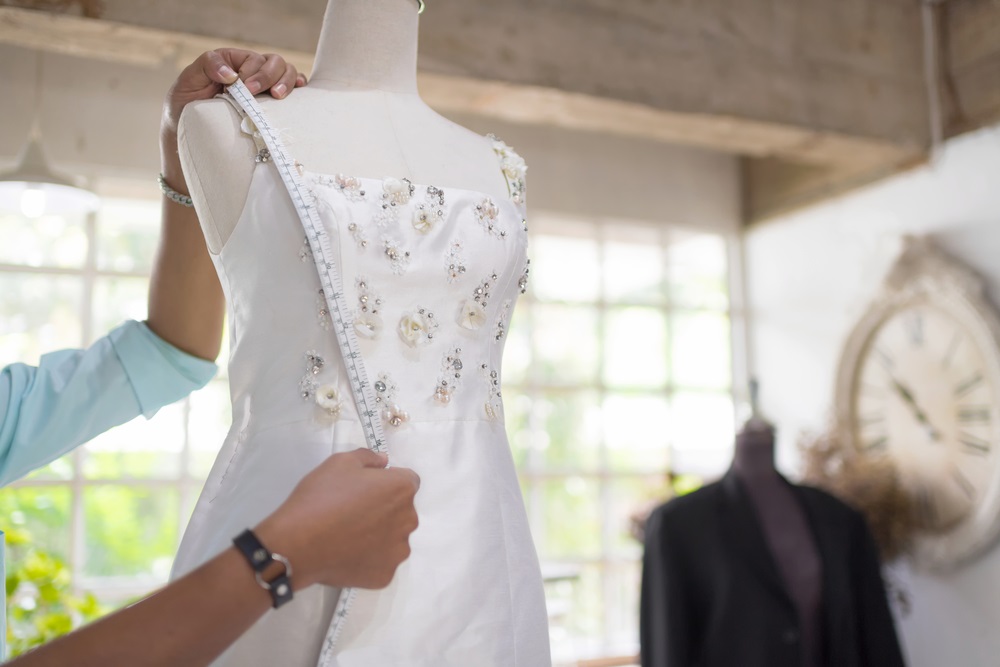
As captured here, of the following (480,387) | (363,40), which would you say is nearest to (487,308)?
(480,387)

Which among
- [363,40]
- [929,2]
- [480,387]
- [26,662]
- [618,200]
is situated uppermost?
[929,2]

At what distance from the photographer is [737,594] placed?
224 centimetres

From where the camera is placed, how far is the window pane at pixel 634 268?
4.80 m

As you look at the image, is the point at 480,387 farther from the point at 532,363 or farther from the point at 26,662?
the point at 532,363

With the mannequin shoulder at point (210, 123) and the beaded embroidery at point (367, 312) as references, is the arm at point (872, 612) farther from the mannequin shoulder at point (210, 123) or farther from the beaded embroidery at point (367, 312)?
the mannequin shoulder at point (210, 123)

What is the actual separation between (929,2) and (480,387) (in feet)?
11.3

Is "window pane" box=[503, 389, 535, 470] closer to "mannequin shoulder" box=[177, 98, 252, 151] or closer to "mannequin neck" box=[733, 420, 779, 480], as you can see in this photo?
"mannequin neck" box=[733, 420, 779, 480]

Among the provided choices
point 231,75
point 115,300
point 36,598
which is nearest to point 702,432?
point 115,300

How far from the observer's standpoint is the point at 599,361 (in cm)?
463

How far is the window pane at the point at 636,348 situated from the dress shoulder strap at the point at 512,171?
3606 millimetres

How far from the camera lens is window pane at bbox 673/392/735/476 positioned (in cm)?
479

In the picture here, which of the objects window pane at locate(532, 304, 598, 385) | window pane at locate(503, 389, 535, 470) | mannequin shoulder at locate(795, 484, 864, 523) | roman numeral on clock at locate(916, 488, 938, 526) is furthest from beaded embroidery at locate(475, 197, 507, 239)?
window pane at locate(532, 304, 598, 385)

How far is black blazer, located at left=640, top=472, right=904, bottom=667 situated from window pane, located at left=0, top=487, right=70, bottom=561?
249 centimetres

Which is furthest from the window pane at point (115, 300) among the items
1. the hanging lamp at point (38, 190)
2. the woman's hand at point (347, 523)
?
the woman's hand at point (347, 523)
